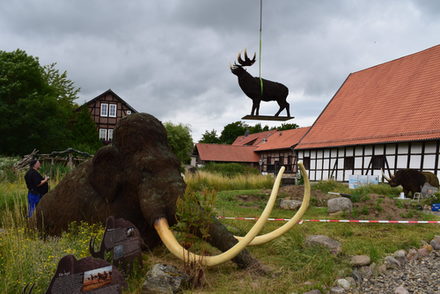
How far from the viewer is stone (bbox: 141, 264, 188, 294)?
3211 millimetres

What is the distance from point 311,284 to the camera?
383 cm

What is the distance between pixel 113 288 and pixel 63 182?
2.52 metres

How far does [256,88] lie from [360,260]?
2.68 metres

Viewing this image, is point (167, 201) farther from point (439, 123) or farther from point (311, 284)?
point (439, 123)

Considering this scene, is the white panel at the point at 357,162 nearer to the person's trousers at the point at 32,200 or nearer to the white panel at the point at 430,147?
the white panel at the point at 430,147

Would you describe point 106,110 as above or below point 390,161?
above

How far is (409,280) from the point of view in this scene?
4500 millimetres

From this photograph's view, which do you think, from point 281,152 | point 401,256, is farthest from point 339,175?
point 401,256

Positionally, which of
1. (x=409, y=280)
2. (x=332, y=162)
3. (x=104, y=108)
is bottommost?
(x=409, y=280)

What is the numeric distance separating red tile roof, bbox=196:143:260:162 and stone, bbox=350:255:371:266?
3472 cm

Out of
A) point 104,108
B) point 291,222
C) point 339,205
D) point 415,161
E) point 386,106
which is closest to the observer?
point 291,222

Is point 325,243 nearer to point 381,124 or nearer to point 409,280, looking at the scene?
point 409,280

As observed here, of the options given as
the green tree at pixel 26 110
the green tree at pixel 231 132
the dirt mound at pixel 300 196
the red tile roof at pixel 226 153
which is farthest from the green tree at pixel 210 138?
the dirt mound at pixel 300 196

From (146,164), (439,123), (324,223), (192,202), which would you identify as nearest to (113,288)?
(192,202)
